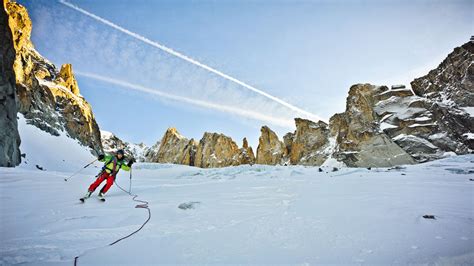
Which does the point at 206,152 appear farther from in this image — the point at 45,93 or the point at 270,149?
the point at 45,93

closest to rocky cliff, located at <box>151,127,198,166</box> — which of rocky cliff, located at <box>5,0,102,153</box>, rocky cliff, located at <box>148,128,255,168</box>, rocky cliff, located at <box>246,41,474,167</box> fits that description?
rocky cliff, located at <box>148,128,255,168</box>

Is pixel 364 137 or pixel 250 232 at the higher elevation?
pixel 364 137

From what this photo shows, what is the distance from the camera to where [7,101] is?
20.1 m

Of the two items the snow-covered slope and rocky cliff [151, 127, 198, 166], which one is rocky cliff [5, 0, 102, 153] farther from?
rocky cliff [151, 127, 198, 166]

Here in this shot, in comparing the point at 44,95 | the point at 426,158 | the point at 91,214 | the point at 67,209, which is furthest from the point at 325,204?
the point at 44,95

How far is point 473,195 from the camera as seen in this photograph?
5500mm

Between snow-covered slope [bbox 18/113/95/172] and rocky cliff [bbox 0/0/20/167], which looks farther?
snow-covered slope [bbox 18/113/95/172]

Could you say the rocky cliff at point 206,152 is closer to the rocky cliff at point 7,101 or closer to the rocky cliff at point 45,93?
the rocky cliff at point 45,93

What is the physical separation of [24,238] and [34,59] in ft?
289

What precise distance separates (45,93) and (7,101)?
162 ft

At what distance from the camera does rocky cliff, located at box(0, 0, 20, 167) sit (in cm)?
1958

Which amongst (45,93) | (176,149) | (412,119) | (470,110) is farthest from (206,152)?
(470,110)

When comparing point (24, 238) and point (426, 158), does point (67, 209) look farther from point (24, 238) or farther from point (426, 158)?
point (426, 158)

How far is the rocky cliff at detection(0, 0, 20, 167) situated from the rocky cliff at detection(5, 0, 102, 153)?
32.1 m
